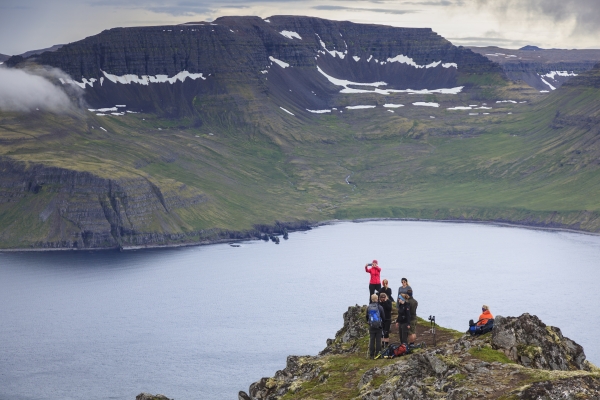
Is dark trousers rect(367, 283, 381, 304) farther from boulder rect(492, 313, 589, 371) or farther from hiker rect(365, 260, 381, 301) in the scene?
boulder rect(492, 313, 589, 371)

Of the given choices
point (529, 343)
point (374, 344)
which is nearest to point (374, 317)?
point (374, 344)

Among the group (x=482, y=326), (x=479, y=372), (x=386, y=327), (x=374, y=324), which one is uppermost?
(x=386, y=327)

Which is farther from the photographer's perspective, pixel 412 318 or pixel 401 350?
pixel 412 318

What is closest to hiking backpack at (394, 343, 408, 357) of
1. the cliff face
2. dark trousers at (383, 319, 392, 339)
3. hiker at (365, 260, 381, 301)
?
the cliff face

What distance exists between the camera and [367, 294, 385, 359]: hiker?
150 feet

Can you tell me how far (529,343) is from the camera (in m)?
38.9

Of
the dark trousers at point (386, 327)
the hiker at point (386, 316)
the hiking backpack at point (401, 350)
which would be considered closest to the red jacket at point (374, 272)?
the hiker at point (386, 316)

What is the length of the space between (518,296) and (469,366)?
164427mm

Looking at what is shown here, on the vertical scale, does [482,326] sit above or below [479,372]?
above

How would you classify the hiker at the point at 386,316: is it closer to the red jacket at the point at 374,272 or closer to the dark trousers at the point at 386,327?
the dark trousers at the point at 386,327

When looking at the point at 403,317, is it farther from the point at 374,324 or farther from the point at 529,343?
the point at 529,343

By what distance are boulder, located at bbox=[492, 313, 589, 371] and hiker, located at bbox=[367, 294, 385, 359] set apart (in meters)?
7.27

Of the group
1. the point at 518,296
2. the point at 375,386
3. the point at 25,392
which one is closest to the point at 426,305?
the point at 518,296

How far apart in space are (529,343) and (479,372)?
3174 millimetres
